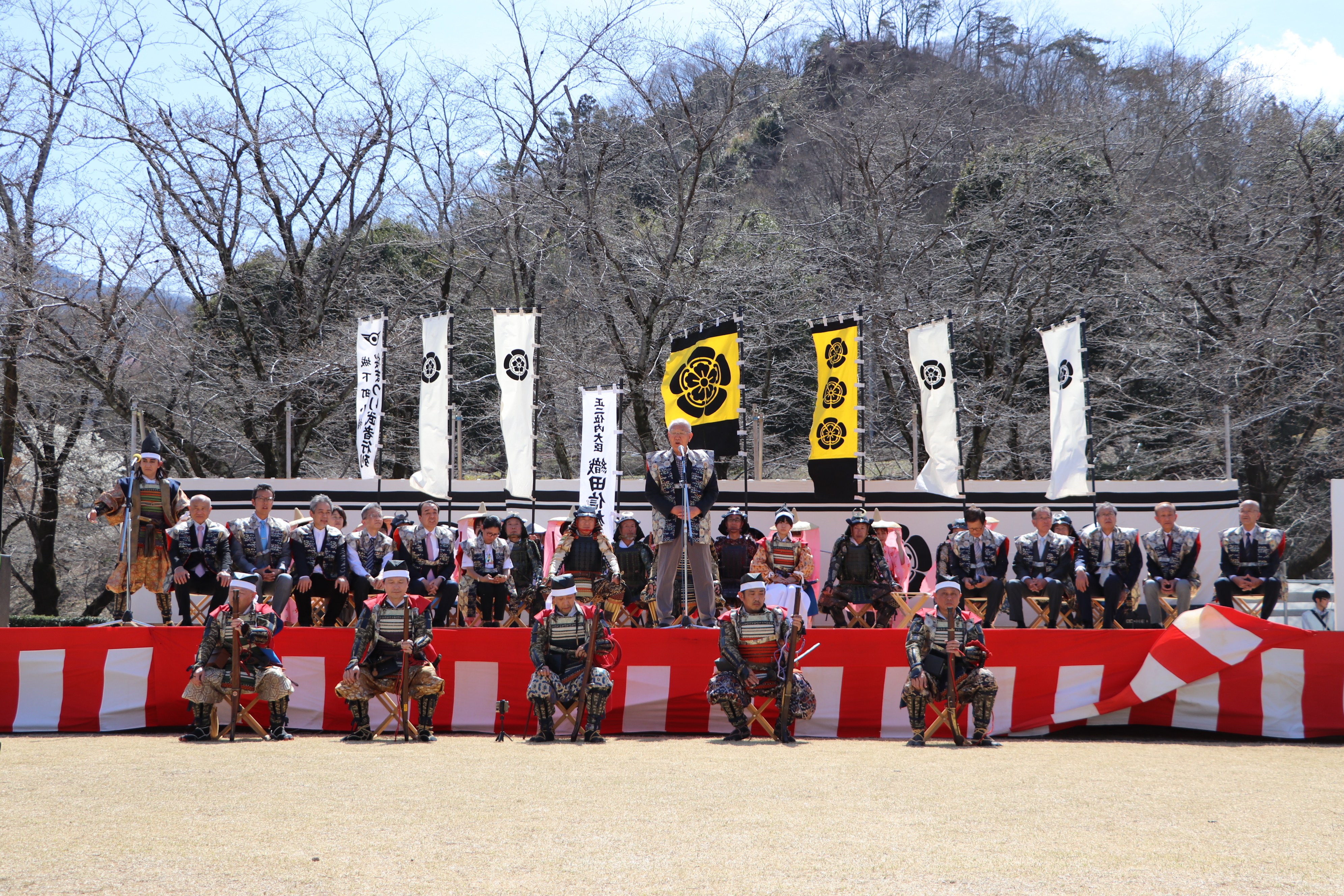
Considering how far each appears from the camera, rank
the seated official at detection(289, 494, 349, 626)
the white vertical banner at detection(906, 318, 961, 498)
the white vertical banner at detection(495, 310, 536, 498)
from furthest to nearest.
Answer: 1. the white vertical banner at detection(906, 318, 961, 498)
2. the white vertical banner at detection(495, 310, 536, 498)
3. the seated official at detection(289, 494, 349, 626)

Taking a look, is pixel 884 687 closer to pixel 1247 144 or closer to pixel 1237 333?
pixel 1237 333

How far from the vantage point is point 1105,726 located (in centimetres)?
847

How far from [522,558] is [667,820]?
20.9 feet

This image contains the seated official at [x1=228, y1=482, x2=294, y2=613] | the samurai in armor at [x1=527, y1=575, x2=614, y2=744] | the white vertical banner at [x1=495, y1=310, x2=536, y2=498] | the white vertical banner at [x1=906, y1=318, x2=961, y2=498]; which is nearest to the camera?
the samurai in armor at [x1=527, y1=575, x2=614, y2=744]

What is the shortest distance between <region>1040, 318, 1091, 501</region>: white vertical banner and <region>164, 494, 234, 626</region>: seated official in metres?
8.28

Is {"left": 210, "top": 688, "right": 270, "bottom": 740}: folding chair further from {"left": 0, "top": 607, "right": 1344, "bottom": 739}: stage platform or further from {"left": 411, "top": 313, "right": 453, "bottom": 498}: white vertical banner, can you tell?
{"left": 411, "top": 313, "right": 453, "bottom": 498}: white vertical banner

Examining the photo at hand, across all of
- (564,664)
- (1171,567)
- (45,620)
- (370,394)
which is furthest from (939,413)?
(45,620)

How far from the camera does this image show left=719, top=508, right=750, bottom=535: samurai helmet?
430 inches

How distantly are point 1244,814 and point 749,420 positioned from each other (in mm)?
13742

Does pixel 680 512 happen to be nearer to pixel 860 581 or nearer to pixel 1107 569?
pixel 860 581

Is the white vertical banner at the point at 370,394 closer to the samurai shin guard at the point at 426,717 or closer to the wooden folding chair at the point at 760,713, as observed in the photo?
Result: the samurai shin guard at the point at 426,717

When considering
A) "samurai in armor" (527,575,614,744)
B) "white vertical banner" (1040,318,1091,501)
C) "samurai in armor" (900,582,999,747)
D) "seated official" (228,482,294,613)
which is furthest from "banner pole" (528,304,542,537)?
"white vertical banner" (1040,318,1091,501)

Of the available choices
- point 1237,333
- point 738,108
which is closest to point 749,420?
point 738,108

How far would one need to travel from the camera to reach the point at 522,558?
37.1 ft
